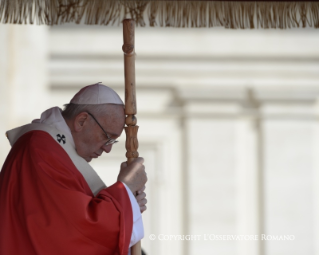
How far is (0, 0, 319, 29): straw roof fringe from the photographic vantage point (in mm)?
3461

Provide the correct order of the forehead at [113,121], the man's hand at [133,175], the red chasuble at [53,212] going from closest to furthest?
the red chasuble at [53,212], the man's hand at [133,175], the forehead at [113,121]

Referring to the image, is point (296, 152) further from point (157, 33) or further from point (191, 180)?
point (157, 33)

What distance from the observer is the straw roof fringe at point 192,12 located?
3461 millimetres

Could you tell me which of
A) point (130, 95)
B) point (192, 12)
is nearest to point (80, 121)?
point (130, 95)

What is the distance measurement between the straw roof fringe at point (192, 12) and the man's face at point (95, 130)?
0.63 metres

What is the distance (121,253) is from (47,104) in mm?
4055

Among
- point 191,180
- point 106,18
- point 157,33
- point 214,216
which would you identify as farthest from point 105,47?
point 106,18

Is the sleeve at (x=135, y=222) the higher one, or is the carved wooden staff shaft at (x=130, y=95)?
the carved wooden staff shaft at (x=130, y=95)

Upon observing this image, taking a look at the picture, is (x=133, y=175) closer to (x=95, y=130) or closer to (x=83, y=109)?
(x=95, y=130)

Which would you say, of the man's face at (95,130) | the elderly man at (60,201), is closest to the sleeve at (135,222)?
the elderly man at (60,201)

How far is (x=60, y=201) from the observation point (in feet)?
9.11

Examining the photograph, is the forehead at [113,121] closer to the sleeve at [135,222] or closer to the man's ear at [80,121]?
the man's ear at [80,121]

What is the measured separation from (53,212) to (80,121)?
0.54m

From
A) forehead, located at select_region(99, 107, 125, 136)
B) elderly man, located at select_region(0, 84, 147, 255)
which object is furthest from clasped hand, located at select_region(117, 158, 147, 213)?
forehead, located at select_region(99, 107, 125, 136)
